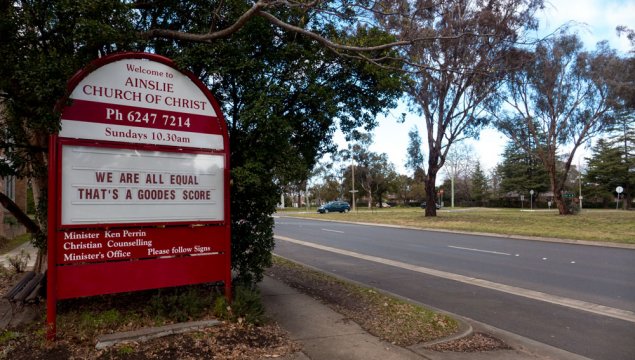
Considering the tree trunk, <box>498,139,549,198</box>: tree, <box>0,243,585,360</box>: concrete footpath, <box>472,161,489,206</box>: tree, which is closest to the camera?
<box>0,243,585,360</box>: concrete footpath

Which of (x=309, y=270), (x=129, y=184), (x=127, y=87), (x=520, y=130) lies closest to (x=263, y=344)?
(x=129, y=184)

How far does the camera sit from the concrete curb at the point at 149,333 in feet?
15.8

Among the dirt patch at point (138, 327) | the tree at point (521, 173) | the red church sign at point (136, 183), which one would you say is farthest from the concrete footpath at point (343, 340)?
the tree at point (521, 173)

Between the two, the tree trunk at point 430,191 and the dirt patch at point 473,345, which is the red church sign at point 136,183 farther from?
the tree trunk at point 430,191

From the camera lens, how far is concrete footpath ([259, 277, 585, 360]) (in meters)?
5.23

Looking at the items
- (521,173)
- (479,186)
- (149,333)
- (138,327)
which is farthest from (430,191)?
(479,186)

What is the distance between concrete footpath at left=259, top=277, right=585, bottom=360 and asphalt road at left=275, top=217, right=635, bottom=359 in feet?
1.47

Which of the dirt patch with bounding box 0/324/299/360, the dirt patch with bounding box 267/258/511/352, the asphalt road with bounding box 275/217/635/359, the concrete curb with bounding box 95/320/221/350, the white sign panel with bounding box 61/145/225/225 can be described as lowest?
the asphalt road with bounding box 275/217/635/359

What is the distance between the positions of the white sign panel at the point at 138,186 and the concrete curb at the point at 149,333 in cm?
117

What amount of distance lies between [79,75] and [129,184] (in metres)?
1.25

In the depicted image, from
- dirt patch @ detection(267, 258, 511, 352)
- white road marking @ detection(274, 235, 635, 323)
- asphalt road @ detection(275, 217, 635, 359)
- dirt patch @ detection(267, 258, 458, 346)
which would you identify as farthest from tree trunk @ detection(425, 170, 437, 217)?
dirt patch @ detection(267, 258, 511, 352)

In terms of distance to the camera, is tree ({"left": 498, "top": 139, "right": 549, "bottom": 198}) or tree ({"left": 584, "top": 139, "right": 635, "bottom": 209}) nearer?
tree ({"left": 584, "top": 139, "right": 635, "bottom": 209})

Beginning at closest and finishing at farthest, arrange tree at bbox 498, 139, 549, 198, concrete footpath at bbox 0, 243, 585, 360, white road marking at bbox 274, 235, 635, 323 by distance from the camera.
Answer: concrete footpath at bbox 0, 243, 585, 360
white road marking at bbox 274, 235, 635, 323
tree at bbox 498, 139, 549, 198

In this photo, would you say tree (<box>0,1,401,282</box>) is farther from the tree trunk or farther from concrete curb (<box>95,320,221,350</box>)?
the tree trunk
